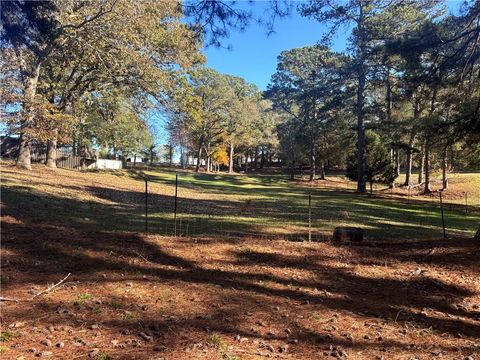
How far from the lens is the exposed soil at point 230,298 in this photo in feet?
11.5

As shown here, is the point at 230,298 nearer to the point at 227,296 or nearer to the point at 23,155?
the point at 227,296

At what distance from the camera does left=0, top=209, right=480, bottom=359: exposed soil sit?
11.5 ft

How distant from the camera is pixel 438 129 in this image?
10383 mm

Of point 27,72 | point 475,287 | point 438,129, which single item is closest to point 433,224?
point 438,129

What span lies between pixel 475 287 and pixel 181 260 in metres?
4.25

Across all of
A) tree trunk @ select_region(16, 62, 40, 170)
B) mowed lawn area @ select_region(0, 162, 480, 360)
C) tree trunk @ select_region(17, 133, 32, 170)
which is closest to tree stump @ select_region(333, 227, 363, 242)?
mowed lawn area @ select_region(0, 162, 480, 360)

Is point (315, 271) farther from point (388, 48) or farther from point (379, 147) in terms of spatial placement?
point (379, 147)

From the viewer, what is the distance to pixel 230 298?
470 centimetres

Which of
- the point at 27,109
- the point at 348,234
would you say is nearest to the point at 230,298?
the point at 348,234

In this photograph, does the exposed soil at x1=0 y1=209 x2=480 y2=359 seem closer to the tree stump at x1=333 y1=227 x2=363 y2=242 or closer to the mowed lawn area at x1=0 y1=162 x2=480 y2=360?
the mowed lawn area at x1=0 y1=162 x2=480 y2=360

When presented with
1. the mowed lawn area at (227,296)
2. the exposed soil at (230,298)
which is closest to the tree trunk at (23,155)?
the mowed lawn area at (227,296)

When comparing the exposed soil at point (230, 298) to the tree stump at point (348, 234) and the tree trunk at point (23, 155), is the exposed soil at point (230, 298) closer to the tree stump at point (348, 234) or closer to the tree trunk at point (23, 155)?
the tree stump at point (348, 234)

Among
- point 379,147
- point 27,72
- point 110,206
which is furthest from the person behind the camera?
point 379,147

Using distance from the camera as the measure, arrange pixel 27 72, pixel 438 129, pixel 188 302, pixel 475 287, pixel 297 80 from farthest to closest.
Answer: pixel 297 80, pixel 27 72, pixel 438 129, pixel 475 287, pixel 188 302
